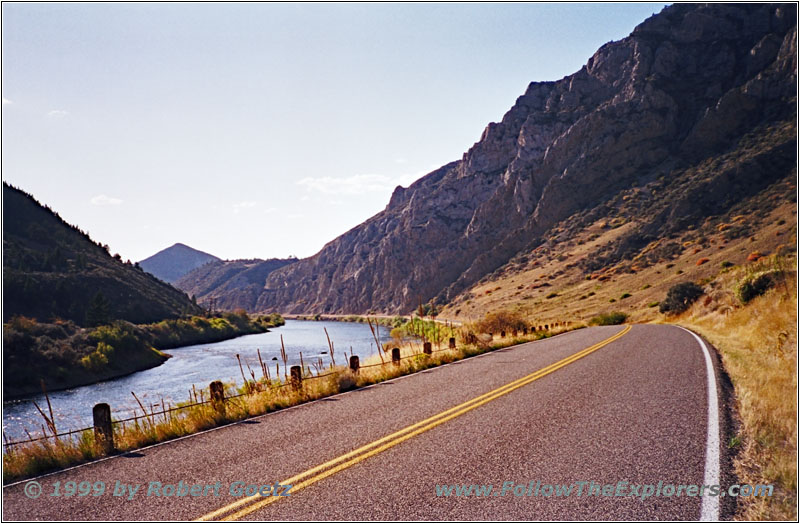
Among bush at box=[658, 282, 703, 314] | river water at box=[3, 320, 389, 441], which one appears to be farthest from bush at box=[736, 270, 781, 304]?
river water at box=[3, 320, 389, 441]

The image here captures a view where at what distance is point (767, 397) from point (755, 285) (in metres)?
20.6

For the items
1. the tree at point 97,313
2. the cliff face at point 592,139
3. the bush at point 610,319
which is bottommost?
the bush at point 610,319

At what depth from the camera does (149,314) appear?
59594 mm

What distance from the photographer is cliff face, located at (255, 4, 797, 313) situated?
297 ft

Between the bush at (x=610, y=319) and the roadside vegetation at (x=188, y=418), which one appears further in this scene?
the bush at (x=610, y=319)

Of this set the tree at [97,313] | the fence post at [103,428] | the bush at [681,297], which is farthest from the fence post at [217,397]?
the tree at [97,313]

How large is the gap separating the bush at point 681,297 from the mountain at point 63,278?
2002 inches

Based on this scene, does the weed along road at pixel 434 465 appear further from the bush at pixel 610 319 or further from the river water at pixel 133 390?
the bush at pixel 610 319

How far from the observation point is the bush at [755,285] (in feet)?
75.5

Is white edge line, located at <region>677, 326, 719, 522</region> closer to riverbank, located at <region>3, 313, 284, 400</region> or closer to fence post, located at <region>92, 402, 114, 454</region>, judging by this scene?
fence post, located at <region>92, 402, 114, 454</region>

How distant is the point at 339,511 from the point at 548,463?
2.39m

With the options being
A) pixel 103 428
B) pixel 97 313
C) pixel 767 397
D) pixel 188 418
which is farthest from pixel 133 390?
pixel 767 397

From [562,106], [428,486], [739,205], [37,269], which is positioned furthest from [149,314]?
[562,106]

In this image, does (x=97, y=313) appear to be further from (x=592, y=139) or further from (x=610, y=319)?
(x=592, y=139)
